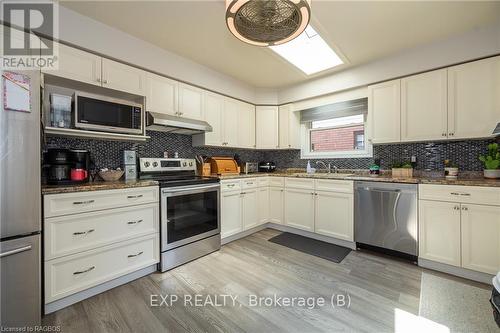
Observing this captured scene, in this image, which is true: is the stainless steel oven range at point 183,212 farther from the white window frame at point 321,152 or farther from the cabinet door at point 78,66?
the white window frame at point 321,152

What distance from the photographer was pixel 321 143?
3.71 metres

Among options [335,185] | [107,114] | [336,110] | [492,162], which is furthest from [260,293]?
[336,110]

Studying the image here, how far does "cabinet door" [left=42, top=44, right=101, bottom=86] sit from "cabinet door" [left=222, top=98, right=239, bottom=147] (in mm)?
1671

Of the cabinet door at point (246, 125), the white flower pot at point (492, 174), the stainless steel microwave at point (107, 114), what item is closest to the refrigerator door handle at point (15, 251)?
the stainless steel microwave at point (107, 114)

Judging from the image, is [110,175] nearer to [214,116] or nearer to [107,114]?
[107,114]

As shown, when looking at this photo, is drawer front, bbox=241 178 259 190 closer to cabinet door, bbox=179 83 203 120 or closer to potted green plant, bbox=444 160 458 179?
cabinet door, bbox=179 83 203 120

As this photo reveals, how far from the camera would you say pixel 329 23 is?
204cm

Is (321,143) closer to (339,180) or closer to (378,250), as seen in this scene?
(339,180)

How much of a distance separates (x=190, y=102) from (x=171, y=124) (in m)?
0.54

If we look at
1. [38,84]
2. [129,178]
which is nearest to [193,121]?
[129,178]

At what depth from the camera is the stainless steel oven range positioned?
2178mm

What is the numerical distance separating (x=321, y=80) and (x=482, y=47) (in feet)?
5.56

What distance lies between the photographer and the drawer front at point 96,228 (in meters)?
1.57

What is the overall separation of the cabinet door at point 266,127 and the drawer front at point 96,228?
2.23 meters
